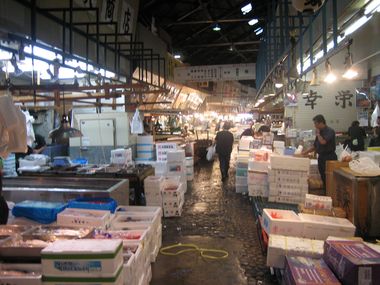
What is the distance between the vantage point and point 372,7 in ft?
13.3

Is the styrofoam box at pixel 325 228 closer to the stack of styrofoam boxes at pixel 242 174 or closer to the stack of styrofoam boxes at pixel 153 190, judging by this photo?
the stack of styrofoam boxes at pixel 153 190

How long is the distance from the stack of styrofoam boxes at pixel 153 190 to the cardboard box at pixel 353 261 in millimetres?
4090

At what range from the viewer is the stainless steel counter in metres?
4.68

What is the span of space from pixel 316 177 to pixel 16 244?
6295mm

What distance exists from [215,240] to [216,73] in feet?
36.4

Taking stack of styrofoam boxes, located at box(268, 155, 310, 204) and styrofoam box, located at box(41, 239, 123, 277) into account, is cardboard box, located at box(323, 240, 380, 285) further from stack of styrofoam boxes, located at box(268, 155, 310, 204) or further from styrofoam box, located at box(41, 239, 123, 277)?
stack of styrofoam boxes, located at box(268, 155, 310, 204)

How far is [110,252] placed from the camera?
2.08 metres

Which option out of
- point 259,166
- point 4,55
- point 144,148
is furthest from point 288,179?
point 144,148

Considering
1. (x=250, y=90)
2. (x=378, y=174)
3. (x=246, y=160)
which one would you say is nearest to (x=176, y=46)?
(x=246, y=160)

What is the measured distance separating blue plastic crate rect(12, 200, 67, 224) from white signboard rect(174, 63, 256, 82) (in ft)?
40.1

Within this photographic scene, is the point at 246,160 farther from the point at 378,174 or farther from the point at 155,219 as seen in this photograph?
the point at 155,219

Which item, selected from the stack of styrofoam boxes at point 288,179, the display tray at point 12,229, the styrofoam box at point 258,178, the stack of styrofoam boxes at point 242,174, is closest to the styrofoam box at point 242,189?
the stack of styrofoam boxes at point 242,174

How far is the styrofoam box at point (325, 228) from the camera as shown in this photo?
12.7 feet

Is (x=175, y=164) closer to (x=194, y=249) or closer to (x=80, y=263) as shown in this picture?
(x=194, y=249)
